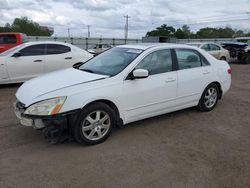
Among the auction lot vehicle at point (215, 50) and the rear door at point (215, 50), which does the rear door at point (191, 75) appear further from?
the rear door at point (215, 50)

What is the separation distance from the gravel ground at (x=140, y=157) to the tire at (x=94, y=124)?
13cm

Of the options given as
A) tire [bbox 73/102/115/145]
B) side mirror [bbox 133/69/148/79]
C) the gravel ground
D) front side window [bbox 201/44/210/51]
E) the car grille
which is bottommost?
the gravel ground

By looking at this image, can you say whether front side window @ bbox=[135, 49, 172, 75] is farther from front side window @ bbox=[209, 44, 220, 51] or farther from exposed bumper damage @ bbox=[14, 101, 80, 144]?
front side window @ bbox=[209, 44, 220, 51]

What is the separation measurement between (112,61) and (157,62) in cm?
82

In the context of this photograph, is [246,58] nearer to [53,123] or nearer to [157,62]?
[157,62]

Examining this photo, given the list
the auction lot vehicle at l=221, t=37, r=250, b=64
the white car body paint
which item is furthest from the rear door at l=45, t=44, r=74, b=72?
the auction lot vehicle at l=221, t=37, r=250, b=64

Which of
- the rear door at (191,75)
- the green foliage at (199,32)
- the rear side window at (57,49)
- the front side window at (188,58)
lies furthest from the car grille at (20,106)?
the green foliage at (199,32)

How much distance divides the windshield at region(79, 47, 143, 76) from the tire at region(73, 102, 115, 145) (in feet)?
2.23

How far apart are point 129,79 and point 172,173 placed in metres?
1.66

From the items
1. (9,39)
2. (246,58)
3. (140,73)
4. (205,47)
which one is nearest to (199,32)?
(246,58)

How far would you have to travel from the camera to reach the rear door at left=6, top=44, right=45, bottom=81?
7.85 m

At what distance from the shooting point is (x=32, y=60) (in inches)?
319

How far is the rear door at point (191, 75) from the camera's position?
4984 mm

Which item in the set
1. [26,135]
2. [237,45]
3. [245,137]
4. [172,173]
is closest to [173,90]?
[245,137]
